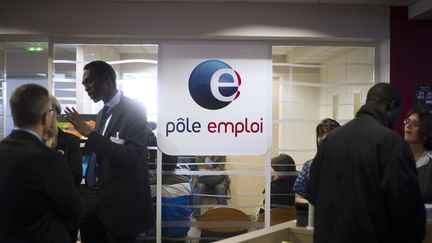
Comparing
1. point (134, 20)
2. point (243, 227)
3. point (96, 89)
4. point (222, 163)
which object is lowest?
point (243, 227)

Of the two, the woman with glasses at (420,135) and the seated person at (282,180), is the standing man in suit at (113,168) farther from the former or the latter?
the seated person at (282,180)

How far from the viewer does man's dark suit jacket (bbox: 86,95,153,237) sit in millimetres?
2016

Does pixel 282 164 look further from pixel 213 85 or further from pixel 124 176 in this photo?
pixel 124 176

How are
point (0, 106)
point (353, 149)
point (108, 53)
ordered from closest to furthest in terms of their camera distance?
1. point (353, 149)
2. point (108, 53)
3. point (0, 106)

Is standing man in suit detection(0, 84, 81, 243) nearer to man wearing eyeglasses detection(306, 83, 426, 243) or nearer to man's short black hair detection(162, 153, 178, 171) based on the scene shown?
man wearing eyeglasses detection(306, 83, 426, 243)

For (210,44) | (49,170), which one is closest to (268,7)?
(210,44)

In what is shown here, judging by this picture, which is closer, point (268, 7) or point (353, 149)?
point (353, 149)

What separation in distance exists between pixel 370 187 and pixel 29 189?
4.31ft

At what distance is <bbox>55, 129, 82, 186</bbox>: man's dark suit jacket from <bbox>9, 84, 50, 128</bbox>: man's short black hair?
912 mm

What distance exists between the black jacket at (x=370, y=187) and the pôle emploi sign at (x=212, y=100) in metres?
2.41

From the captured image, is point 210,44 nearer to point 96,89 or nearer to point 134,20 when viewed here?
point 134,20

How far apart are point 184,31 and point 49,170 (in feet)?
8.93

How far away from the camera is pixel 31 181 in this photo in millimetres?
1611

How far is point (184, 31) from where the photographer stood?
4125 millimetres
